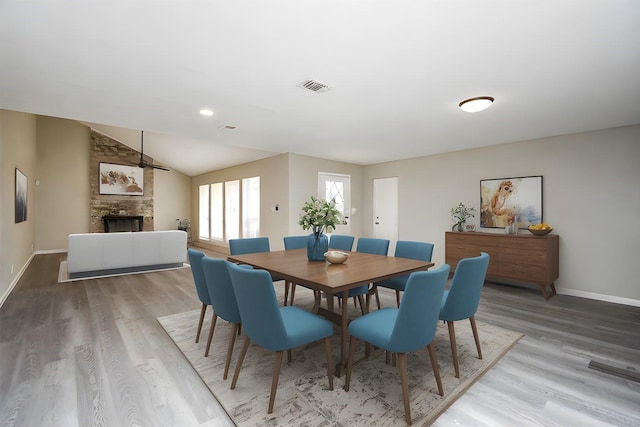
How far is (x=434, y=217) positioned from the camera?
5980mm

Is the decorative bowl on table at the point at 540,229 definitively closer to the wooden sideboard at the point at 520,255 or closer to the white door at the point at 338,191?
the wooden sideboard at the point at 520,255

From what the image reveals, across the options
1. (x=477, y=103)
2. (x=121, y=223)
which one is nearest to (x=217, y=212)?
(x=121, y=223)

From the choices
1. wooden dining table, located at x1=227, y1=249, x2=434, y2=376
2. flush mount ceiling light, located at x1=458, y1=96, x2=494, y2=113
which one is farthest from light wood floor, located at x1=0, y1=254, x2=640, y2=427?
flush mount ceiling light, located at x1=458, y1=96, x2=494, y2=113

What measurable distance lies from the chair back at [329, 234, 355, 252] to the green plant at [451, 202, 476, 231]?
8.28ft

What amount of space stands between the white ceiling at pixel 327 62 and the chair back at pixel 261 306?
1597mm

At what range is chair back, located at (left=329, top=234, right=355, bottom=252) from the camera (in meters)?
3.96

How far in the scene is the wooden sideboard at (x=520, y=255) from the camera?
4191 millimetres

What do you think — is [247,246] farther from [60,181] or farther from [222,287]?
[60,181]

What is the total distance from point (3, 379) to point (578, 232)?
262 inches

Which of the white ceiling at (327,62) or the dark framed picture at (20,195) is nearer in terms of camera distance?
the white ceiling at (327,62)

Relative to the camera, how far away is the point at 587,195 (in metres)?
4.27

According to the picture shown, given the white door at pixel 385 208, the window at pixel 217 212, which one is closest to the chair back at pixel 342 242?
the white door at pixel 385 208

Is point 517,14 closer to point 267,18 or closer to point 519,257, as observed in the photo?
point 267,18

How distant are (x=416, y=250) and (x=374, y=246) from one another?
0.60 metres
